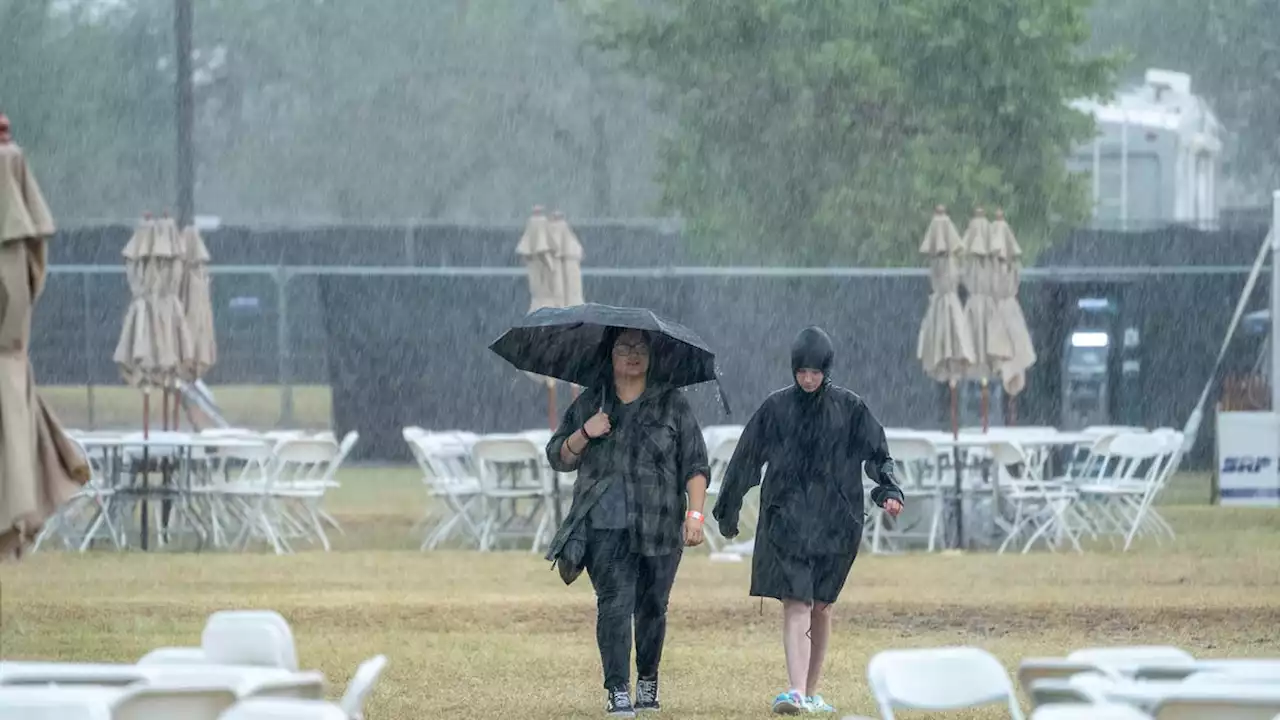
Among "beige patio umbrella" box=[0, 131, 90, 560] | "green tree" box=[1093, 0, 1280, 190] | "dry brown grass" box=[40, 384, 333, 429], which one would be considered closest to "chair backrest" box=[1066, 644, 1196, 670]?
Result: "beige patio umbrella" box=[0, 131, 90, 560]

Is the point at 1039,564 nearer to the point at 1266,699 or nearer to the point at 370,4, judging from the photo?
the point at 1266,699

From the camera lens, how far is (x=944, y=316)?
1562 cm

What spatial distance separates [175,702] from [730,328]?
19.9 m

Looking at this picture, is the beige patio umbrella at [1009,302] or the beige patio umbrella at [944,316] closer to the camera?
the beige patio umbrella at [944,316]

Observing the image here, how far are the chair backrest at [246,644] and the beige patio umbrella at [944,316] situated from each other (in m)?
9.90

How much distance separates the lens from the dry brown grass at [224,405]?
27859mm

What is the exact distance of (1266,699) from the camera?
16.0ft

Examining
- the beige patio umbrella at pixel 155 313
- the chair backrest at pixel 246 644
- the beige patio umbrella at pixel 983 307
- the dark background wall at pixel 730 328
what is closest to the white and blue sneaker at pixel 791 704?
the chair backrest at pixel 246 644

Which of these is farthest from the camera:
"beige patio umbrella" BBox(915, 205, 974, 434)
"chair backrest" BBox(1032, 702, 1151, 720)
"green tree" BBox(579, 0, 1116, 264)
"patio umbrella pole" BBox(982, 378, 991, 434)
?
"green tree" BBox(579, 0, 1116, 264)

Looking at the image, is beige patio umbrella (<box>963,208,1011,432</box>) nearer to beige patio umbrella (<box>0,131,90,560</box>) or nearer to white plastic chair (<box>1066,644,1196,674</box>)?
beige patio umbrella (<box>0,131,90,560</box>)

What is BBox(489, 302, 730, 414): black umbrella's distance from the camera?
7.98 metres

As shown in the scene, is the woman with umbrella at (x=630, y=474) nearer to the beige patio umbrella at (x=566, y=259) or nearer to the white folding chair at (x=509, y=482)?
the white folding chair at (x=509, y=482)

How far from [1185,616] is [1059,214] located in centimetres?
1479

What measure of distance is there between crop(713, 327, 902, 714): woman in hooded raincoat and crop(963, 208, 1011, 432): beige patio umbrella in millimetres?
7726
